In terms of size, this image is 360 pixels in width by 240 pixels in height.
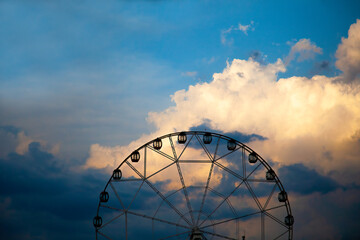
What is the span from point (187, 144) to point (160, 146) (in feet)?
8.29

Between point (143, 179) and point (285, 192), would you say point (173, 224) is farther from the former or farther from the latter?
point (285, 192)

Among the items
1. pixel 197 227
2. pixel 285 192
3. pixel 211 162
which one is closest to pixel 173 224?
pixel 197 227

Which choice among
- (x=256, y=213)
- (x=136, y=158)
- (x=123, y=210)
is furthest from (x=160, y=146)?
(x=256, y=213)

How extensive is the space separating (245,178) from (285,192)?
415 cm

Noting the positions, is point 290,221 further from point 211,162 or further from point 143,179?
point 143,179

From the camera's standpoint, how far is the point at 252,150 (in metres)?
58.5

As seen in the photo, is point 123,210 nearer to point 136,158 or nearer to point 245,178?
point 136,158

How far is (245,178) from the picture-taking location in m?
58.7

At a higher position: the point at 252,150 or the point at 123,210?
the point at 252,150

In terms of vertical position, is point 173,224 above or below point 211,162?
below

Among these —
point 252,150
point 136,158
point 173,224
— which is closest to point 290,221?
point 252,150

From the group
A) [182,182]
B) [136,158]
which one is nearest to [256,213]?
[182,182]

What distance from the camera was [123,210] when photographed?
57.9 metres

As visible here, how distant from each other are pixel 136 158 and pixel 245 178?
33.9 feet
